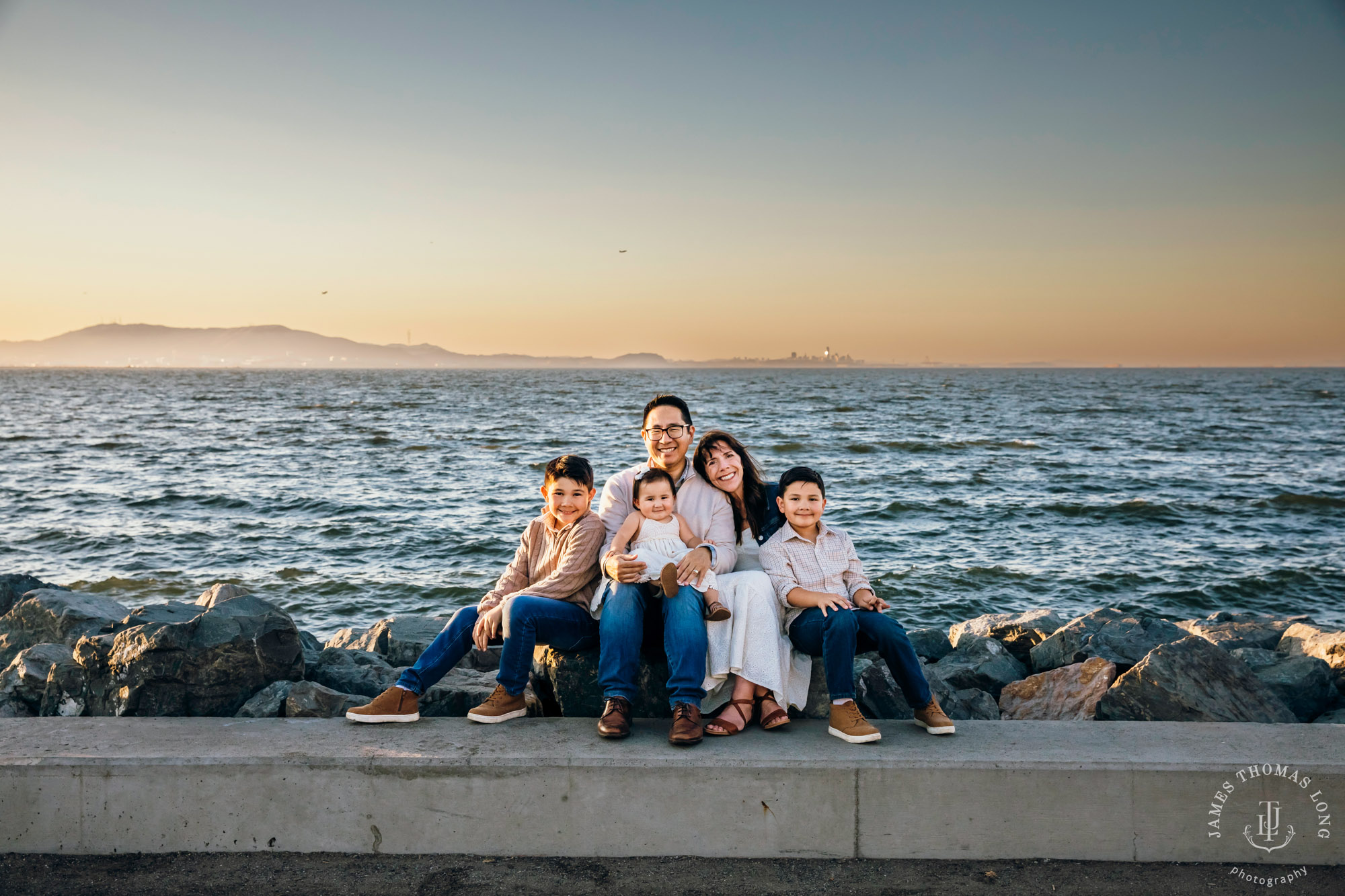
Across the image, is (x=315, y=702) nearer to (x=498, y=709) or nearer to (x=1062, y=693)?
(x=498, y=709)

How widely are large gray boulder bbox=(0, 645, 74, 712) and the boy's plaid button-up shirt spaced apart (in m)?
4.17

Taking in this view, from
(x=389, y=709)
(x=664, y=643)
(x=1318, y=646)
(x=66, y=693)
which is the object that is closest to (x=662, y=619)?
(x=664, y=643)

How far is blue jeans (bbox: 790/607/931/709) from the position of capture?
13.0 ft

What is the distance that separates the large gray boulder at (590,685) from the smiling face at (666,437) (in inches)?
43.5

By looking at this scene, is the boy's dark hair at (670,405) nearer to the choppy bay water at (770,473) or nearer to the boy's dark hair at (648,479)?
the boy's dark hair at (648,479)

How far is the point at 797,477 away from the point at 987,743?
1.52 meters

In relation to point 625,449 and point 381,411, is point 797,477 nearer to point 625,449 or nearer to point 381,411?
point 625,449

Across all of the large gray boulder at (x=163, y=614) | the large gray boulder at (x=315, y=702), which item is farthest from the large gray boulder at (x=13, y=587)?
the large gray boulder at (x=315, y=702)

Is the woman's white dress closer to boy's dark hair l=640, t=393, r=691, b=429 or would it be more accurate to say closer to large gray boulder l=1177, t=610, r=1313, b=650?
boy's dark hair l=640, t=393, r=691, b=429

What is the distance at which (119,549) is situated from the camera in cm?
1332

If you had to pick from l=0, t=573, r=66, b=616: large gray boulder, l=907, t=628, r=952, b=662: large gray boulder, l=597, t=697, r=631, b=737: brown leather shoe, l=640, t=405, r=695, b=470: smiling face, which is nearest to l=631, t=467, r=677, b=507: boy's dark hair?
l=640, t=405, r=695, b=470: smiling face

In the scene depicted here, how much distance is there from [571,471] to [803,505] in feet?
3.92

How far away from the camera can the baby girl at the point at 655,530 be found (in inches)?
172

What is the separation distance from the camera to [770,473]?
2527 cm
